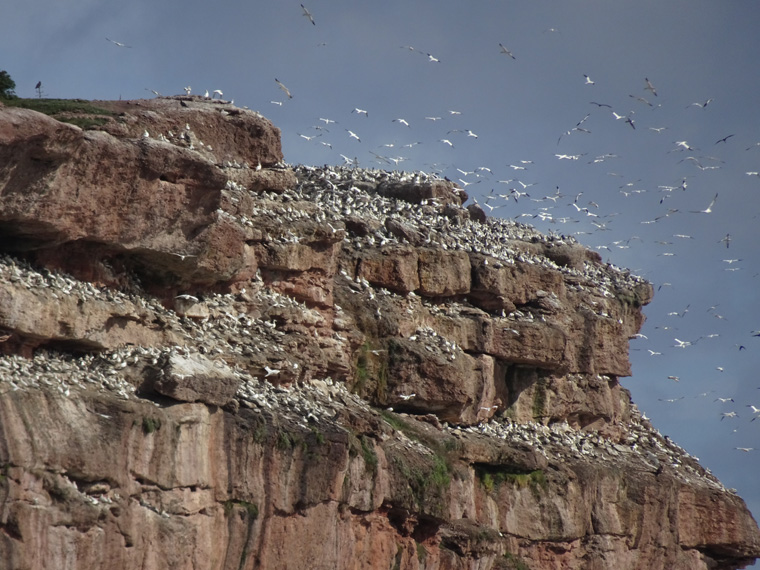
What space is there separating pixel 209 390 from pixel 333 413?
483 cm

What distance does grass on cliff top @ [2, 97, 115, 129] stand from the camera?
33438 millimetres

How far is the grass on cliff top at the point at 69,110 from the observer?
33.4 meters

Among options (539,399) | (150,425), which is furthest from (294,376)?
(539,399)

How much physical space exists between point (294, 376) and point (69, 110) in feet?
28.0

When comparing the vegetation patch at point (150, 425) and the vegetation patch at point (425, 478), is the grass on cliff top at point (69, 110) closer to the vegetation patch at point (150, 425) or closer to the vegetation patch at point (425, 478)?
the vegetation patch at point (150, 425)

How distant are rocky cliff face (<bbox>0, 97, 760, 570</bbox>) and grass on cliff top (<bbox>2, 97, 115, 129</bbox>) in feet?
1.47

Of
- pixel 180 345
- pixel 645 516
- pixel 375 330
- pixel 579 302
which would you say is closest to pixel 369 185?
Answer: pixel 579 302

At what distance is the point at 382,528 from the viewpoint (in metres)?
34.8

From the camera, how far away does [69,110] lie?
34375 millimetres

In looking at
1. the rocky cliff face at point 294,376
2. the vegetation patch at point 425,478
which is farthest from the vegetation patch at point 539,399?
the vegetation patch at point 425,478

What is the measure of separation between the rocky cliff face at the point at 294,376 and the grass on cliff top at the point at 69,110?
17.7 inches

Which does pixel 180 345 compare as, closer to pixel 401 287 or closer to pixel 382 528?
pixel 382 528

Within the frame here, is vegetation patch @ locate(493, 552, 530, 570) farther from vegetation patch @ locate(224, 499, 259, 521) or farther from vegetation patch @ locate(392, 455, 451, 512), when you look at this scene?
vegetation patch @ locate(224, 499, 259, 521)

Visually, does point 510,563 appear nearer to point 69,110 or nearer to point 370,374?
point 370,374
